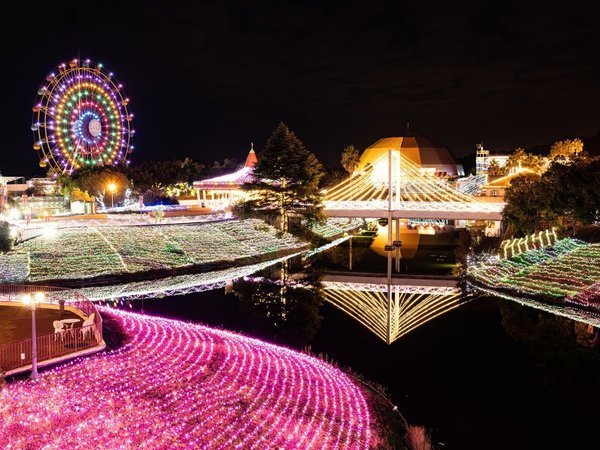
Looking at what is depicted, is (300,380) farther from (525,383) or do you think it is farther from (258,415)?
(525,383)

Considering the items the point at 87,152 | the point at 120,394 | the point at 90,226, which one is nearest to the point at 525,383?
the point at 120,394

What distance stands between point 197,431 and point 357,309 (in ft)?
55.7

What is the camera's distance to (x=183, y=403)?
47.7 ft

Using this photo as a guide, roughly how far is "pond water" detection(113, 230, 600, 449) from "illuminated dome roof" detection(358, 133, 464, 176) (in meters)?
104

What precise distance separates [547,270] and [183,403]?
24091 mm

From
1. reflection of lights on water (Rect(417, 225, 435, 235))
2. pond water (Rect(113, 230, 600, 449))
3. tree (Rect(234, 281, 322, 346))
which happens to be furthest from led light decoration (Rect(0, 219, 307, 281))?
reflection of lights on water (Rect(417, 225, 435, 235))

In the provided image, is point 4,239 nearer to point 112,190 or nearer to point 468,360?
point 468,360

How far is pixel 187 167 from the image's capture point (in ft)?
341

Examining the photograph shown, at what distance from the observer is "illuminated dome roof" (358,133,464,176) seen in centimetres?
13325

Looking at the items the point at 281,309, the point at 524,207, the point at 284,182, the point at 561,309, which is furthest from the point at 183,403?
the point at 284,182

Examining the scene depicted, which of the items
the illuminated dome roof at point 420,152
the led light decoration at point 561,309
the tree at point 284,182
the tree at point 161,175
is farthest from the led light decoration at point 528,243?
the illuminated dome roof at point 420,152

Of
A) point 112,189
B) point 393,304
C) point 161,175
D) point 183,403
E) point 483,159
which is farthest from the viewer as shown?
point 483,159

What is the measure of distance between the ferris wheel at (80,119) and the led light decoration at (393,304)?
34077mm

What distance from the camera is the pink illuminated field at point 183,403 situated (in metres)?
12.7
